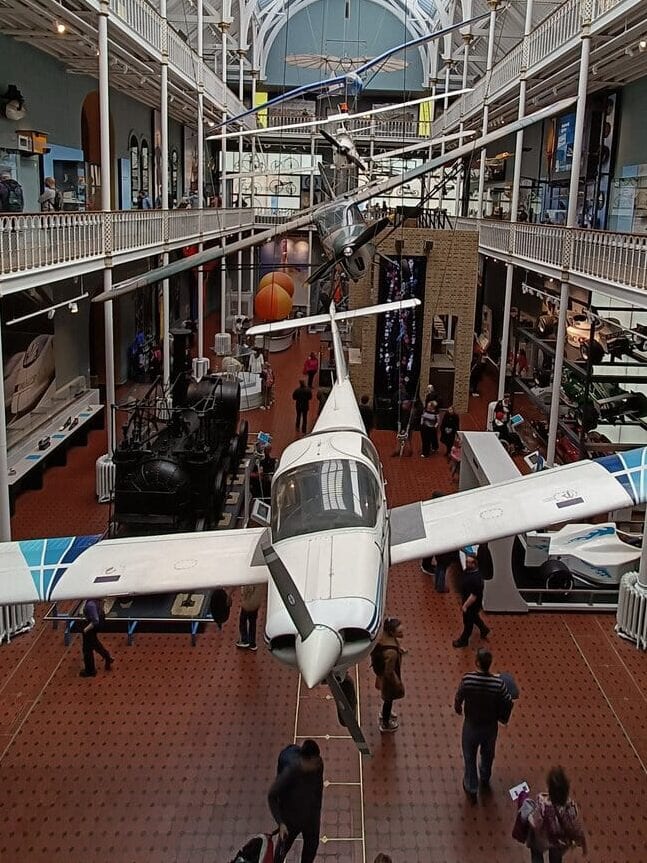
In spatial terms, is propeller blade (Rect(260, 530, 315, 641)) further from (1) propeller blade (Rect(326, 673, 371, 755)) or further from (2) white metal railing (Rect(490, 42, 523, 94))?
(2) white metal railing (Rect(490, 42, 523, 94))

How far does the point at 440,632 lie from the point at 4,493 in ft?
19.8

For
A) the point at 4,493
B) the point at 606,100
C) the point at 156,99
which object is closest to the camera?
the point at 4,493

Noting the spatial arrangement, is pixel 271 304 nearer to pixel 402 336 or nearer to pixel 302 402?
pixel 402 336

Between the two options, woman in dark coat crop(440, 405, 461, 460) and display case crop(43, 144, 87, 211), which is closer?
woman in dark coat crop(440, 405, 461, 460)

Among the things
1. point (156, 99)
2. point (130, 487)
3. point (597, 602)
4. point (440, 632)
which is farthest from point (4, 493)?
point (156, 99)

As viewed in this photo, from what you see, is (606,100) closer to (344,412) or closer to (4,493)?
(344,412)

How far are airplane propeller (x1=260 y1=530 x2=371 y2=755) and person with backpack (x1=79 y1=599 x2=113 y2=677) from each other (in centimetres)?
436

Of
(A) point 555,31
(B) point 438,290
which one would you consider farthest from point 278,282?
(A) point 555,31

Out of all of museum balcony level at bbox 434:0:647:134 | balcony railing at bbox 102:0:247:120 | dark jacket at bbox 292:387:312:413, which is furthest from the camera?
dark jacket at bbox 292:387:312:413

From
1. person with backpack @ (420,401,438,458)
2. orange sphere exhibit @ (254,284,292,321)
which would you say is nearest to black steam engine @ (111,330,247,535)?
person with backpack @ (420,401,438,458)

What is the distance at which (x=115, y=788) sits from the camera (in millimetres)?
7824

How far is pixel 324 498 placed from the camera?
7527mm

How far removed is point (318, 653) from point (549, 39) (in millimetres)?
16405

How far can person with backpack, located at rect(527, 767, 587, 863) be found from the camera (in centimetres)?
605
